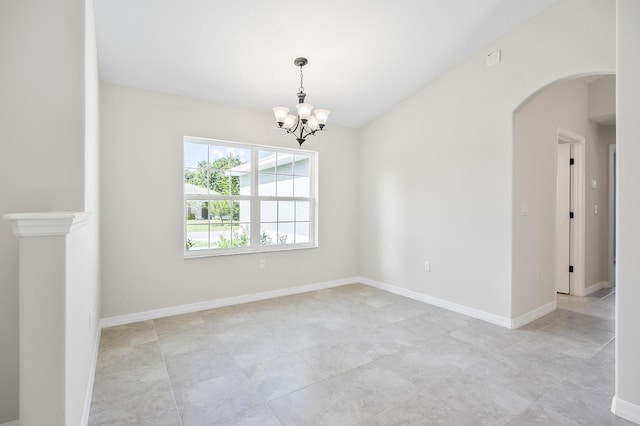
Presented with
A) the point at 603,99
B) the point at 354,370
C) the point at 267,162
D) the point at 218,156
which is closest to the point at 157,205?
the point at 218,156

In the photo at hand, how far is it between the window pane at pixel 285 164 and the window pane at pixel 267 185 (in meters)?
0.17

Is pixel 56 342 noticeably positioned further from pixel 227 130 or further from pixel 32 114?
pixel 227 130

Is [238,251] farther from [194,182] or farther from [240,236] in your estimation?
[194,182]

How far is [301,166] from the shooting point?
187 inches

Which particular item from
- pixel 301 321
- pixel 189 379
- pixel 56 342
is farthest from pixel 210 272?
pixel 56 342

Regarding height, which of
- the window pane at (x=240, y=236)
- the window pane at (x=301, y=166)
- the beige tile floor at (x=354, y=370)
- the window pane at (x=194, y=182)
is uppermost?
the window pane at (x=301, y=166)

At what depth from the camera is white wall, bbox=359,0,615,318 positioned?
112 inches

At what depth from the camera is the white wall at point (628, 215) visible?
1.88m

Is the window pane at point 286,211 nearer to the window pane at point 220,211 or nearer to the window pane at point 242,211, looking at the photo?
the window pane at point 242,211

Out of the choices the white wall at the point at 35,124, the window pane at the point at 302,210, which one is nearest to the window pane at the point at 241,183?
the window pane at the point at 302,210

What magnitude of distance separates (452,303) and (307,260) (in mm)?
2013

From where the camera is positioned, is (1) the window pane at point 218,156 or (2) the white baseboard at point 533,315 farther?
(1) the window pane at point 218,156

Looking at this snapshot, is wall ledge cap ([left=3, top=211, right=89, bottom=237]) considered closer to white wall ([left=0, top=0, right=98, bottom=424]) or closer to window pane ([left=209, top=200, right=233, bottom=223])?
white wall ([left=0, top=0, right=98, bottom=424])

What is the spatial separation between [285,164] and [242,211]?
94 cm
